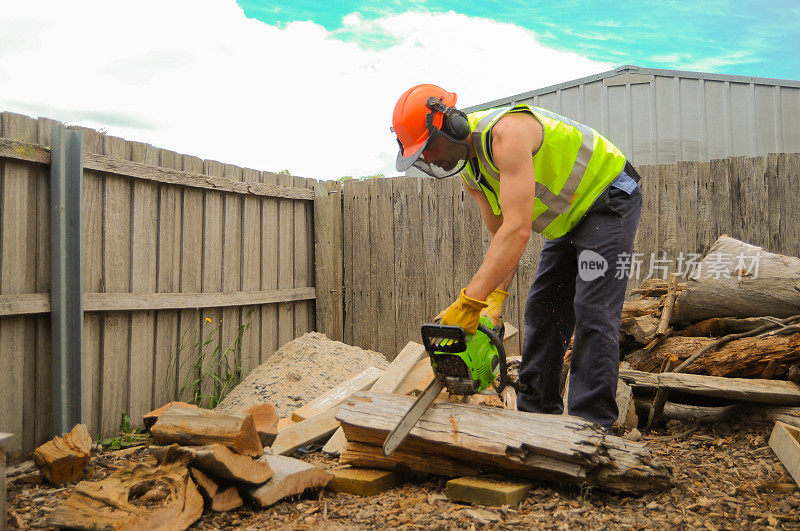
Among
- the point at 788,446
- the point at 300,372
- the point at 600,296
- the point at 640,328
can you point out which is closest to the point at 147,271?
the point at 300,372

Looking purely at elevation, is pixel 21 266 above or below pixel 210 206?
below

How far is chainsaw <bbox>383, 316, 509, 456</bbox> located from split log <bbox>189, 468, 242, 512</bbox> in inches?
32.0

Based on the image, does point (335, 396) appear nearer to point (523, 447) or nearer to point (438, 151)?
point (523, 447)

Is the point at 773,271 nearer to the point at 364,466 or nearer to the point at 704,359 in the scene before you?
the point at 704,359

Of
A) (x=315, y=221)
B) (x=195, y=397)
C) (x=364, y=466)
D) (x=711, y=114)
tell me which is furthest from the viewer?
(x=711, y=114)

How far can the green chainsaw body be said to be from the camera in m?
2.63

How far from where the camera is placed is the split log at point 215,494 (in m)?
2.75

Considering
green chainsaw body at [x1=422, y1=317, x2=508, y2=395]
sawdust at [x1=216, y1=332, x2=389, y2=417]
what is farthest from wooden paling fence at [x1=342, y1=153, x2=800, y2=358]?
green chainsaw body at [x1=422, y1=317, x2=508, y2=395]

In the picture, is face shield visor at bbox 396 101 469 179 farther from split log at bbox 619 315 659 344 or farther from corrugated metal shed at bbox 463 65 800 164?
corrugated metal shed at bbox 463 65 800 164

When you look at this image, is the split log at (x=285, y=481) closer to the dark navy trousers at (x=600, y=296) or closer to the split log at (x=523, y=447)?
the split log at (x=523, y=447)

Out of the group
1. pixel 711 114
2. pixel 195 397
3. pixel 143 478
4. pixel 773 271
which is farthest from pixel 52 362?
pixel 711 114

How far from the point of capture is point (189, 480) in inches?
107

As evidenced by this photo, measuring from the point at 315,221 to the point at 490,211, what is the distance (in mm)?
3643

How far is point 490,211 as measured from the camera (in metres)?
3.57
